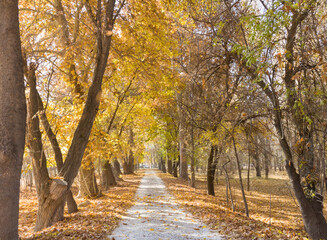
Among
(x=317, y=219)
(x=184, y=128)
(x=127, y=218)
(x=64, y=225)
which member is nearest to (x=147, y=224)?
(x=127, y=218)

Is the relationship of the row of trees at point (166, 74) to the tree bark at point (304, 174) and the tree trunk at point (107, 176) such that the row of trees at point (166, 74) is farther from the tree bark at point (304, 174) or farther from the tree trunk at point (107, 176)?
the tree trunk at point (107, 176)

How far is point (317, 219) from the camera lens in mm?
6000

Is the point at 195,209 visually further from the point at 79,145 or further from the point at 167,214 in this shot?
the point at 79,145

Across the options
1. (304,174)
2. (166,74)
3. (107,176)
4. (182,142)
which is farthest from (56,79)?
(182,142)

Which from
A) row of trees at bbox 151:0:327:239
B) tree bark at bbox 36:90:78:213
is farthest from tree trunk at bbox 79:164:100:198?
row of trees at bbox 151:0:327:239

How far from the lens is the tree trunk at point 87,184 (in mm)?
11281

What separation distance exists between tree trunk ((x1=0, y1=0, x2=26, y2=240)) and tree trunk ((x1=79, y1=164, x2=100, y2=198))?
8.15 metres

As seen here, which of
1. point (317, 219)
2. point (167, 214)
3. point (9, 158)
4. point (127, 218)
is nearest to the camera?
point (9, 158)

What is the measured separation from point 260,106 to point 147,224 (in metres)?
4.76

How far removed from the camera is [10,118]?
10.7 feet

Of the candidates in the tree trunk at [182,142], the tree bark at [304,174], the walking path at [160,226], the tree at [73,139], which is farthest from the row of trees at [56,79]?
the tree trunk at [182,142]

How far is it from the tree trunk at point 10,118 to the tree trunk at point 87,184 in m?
8.15

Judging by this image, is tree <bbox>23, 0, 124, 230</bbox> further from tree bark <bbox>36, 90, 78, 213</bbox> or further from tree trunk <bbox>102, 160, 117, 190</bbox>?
tree trunk <bbox>102, 160, 117, 190</bbox>

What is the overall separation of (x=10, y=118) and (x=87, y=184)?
29.3 feet
